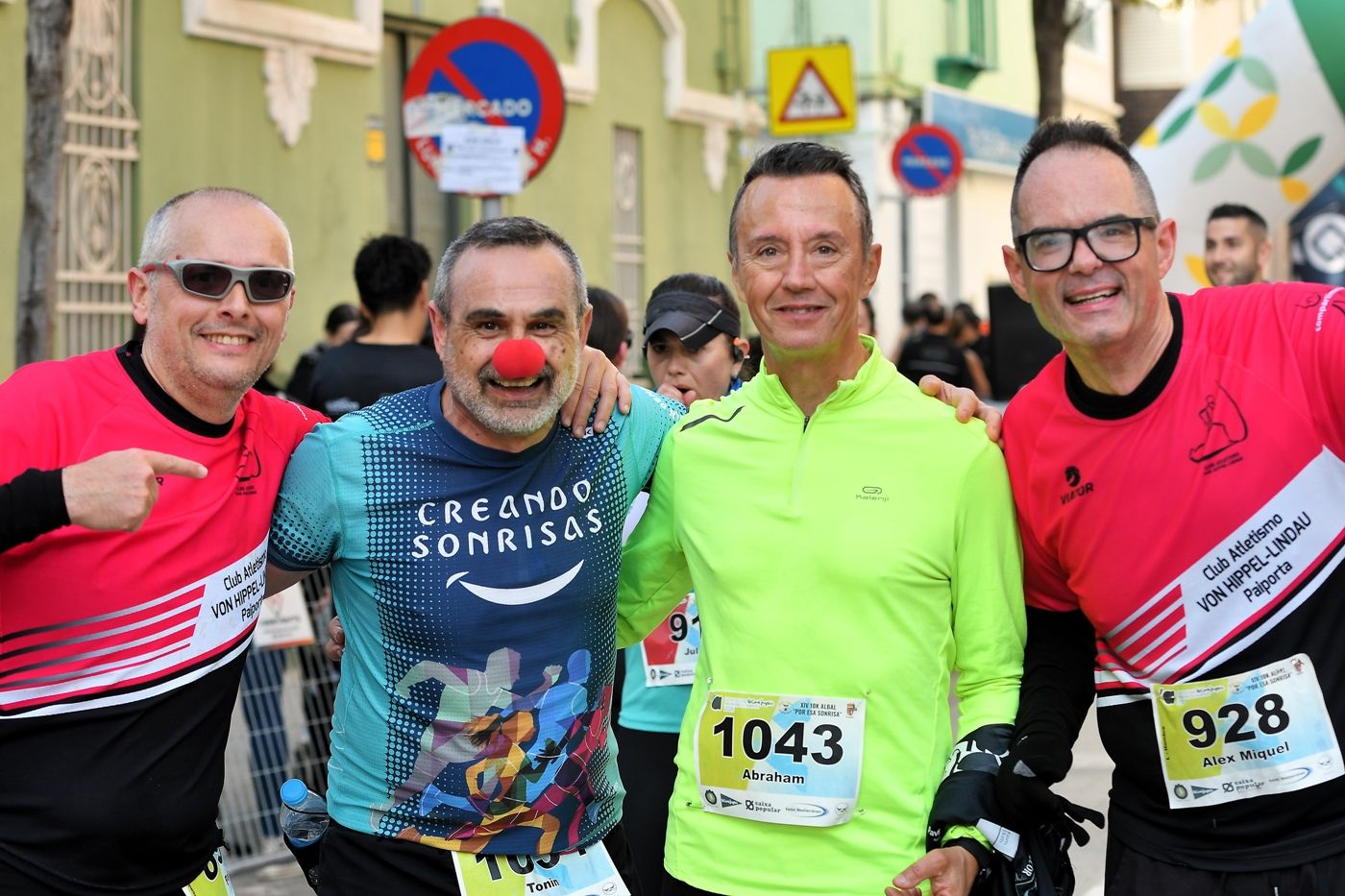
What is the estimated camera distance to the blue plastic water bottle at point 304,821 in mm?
3904

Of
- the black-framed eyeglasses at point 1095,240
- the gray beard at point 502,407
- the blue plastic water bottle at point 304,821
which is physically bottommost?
the blue plastic water bottle at point 304,821

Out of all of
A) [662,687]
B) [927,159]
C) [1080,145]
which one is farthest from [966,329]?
[1080,145]

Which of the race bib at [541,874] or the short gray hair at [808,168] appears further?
the short gray hair at [808,168]

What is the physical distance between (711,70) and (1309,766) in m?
15.3

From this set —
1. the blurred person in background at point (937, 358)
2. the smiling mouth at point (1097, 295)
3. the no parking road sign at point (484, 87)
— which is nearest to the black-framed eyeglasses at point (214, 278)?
the smiling mouth at point (1097, 295)

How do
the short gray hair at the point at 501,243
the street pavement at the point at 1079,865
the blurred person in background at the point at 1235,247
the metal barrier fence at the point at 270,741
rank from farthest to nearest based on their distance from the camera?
the blurred person in background at the point at 1235,247 → the metal barrier fence at the point at 270,741 → the street pavement at the point at 1079,865 → the short gray hair at the point at 501,243

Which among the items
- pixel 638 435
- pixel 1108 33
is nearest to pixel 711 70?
pixel 638 435

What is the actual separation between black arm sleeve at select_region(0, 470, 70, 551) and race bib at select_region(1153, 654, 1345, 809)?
219cm

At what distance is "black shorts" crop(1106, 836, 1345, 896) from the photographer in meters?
3.51

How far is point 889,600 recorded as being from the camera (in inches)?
139

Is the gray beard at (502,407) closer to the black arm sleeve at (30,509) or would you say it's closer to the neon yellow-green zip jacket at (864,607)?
the neon yellow-green zip jacket at (864,607)

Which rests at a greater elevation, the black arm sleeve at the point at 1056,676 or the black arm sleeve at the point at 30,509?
the black arm sleeve at the point at 30,509

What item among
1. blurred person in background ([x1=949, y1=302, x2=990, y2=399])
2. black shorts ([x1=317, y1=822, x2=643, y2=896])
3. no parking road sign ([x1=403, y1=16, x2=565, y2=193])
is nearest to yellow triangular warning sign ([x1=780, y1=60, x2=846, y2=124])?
blurred person in background ([x1=949, y1=302, x2=990, y2=399])

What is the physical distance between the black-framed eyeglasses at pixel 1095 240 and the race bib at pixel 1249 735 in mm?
886
